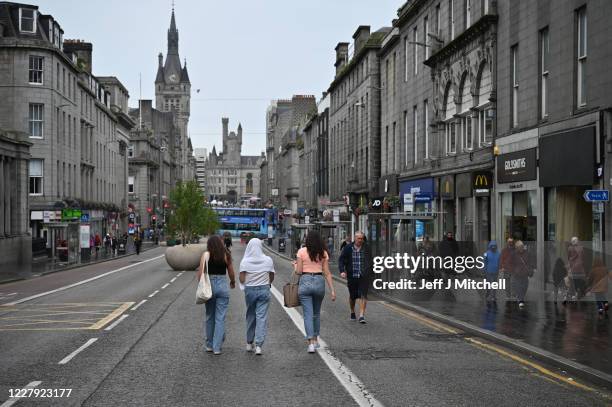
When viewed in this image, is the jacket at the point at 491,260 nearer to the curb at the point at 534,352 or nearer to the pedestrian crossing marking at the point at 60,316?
the curb at the point at 534,352

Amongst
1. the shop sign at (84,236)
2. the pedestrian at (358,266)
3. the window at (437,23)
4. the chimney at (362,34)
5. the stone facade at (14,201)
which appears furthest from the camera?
the chimney at (362,34)

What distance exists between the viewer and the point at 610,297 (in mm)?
18609

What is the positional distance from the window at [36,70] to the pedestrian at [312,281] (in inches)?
2017

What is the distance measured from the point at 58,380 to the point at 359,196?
171 feet

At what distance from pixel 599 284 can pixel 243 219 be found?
88280 mm

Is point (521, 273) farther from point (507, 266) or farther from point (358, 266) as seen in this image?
point (358, 266)

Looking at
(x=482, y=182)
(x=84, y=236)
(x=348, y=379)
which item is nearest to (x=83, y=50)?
(x=84, y=236)

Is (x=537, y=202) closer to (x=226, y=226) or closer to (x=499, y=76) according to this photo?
(x=499, y=76)

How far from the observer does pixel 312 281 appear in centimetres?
1272

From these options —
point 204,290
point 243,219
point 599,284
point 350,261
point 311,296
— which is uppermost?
point 243,219

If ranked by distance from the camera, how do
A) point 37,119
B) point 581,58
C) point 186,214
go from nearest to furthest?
point 581,58 < point 37,119 < point 186,214

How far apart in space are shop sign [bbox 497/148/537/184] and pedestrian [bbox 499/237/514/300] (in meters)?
6.30

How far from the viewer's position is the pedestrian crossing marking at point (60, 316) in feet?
52.1

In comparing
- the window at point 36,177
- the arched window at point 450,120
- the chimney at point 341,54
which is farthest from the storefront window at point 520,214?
the chimney at point 341,54
